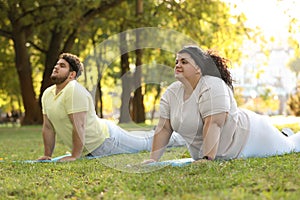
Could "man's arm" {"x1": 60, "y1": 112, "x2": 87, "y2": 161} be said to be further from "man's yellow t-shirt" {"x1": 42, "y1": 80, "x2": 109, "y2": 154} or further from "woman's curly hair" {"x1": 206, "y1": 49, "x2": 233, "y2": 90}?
"woman's curly hair" {"x1": 206, "y1": 49, "x2": 233, "y2": 90}

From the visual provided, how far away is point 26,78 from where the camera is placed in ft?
74.4

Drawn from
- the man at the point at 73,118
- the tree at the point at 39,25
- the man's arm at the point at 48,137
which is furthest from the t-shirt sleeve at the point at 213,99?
the tree at the point at 39,25

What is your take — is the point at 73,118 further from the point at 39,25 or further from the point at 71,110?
the point at 39,25

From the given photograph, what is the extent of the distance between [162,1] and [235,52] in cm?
355

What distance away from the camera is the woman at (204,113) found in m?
5.14

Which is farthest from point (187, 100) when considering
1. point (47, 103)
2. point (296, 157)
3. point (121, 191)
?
point (47, 103)

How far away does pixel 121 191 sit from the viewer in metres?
3.95

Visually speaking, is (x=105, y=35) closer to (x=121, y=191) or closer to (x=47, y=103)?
(x=47, y=103)

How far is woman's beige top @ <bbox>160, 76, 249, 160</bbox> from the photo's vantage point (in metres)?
5.16

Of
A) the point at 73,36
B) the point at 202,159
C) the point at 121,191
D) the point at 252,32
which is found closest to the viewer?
the point at 121,191

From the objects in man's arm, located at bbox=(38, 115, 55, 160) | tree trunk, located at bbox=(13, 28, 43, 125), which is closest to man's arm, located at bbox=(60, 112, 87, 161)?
man's arm, located at bbox=(38, 115, 55, 160)

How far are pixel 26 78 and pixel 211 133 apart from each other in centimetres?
1853

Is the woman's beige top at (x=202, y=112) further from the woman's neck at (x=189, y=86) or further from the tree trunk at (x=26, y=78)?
the tree trunk at (x=26, y=78)

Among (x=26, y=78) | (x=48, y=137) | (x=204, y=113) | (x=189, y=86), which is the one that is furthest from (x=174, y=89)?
(x=26, y=78)
